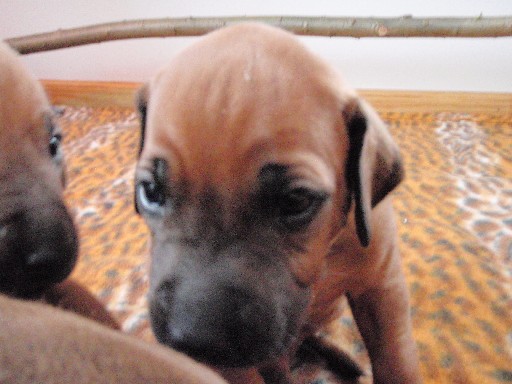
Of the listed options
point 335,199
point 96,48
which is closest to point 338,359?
point 335,199

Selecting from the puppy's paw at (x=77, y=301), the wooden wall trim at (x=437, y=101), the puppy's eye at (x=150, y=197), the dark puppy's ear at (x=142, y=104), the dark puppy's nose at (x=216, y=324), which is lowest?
the wooden wall trim at (x=437, y=101)

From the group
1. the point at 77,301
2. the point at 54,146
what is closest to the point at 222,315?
the point at 77,301

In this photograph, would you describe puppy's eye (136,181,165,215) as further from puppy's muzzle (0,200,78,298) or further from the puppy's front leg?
the puppy's front leg

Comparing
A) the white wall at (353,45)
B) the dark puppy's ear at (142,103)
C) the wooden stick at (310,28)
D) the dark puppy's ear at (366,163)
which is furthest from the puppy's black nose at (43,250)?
the white wall at (353,45)

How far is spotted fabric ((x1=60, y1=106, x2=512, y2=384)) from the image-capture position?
61.7 inches

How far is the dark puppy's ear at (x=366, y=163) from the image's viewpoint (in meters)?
1.19

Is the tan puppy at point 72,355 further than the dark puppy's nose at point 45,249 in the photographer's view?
No

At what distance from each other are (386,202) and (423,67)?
260cm

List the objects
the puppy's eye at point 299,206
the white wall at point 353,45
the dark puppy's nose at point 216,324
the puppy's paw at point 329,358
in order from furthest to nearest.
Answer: the white wall at point 353,45, the puppy's paw at point 329,358, the puppy's eye at point 299,206, the dark puppy's nose at point 216,324

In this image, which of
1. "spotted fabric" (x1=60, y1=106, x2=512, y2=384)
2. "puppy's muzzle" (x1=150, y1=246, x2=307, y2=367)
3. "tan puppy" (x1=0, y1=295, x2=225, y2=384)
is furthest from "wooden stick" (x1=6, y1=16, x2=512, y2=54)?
"tan puppy" (x1=0, y1=295, x2=225, y2=384)

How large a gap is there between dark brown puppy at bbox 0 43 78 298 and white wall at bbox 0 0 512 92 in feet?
7.96

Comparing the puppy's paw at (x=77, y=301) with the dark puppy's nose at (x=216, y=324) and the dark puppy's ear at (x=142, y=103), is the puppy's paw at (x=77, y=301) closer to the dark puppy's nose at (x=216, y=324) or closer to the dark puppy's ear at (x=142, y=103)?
the dark puppy's nose at (x=216, y=324)

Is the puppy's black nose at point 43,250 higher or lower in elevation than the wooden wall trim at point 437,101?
higher

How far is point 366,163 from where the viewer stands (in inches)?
46.6
